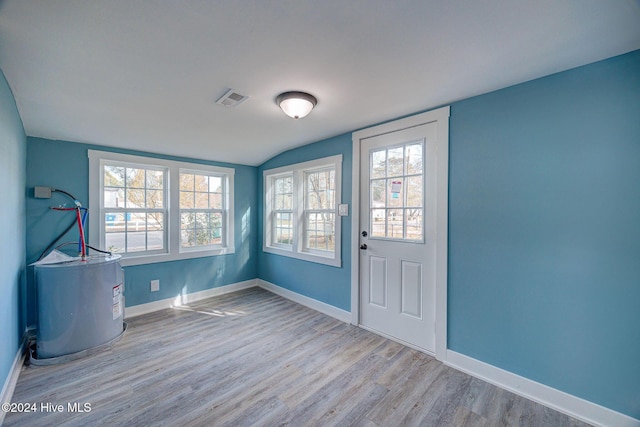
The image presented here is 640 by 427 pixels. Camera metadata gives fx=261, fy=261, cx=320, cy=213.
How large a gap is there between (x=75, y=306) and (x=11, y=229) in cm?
80

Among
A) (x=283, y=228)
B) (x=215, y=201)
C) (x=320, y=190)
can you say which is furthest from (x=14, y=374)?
(x=320, y=190)

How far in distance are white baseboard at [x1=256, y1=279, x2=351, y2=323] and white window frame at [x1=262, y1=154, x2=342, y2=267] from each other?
20.8 inches

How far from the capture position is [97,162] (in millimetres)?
2994

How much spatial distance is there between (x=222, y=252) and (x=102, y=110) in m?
2.31

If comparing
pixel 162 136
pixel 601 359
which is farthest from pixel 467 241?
pixel 162 136

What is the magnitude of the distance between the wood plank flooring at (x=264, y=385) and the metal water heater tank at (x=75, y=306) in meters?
0.15

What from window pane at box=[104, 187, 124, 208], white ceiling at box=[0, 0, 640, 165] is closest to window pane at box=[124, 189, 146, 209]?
window pane at box=[104, 187, 124, 208]

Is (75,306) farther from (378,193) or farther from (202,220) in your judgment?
(378,193)

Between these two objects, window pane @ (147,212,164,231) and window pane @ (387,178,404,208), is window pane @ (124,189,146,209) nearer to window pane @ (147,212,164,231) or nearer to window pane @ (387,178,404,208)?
window pane @ (147,212,164,231)

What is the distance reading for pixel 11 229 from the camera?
6.33 feet

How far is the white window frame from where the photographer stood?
3162 millimetres

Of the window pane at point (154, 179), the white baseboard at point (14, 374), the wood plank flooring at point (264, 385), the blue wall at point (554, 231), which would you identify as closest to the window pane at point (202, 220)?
the window pane at point (154, 179)

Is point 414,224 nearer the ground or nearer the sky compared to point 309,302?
nearer the sky

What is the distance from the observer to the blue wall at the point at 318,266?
10.1 feet
